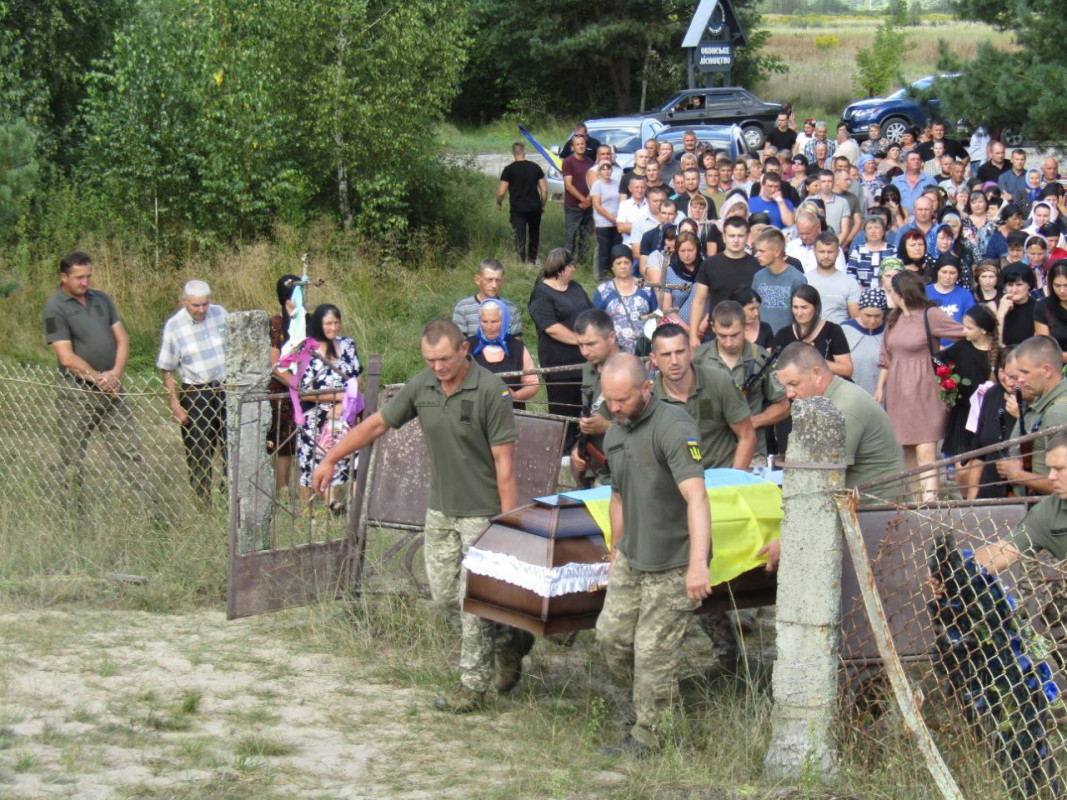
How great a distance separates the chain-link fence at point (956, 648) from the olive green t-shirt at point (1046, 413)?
93cm

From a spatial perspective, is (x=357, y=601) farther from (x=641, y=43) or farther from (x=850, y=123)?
(x=641, y=43)

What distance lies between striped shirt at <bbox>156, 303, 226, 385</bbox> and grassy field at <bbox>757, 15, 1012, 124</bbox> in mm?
18811

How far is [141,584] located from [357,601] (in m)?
1.39

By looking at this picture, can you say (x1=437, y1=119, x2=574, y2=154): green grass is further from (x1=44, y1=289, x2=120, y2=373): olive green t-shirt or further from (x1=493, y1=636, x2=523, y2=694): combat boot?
(x1=493, y1=636, x2=523, y2=694): combat boot

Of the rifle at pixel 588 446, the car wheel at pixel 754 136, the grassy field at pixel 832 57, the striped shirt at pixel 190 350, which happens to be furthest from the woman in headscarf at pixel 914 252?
the grassy field at pixel 832 57

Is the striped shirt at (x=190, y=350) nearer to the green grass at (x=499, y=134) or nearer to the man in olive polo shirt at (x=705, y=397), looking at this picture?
the man in olive polo shirt at (x=705, y=397)

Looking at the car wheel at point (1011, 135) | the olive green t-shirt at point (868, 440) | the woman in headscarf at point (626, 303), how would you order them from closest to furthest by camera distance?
1. the olive green t-shirt at point (868, 440)
2. the woman in headscarf at point (626, 303)
3. the car wheel at point (1011, 135)

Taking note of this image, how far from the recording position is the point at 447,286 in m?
17.0

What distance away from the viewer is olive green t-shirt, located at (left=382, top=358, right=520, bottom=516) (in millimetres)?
6332

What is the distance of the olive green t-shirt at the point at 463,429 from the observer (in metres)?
6.33

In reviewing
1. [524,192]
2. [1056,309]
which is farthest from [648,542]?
[524,192]

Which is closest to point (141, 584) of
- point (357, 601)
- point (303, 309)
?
point (357, 601)

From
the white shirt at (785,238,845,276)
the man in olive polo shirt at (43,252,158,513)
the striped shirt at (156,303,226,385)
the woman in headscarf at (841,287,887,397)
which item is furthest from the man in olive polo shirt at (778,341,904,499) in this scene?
the white shirt at (785,238,845,276)

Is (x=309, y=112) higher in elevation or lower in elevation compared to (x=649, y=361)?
higher
